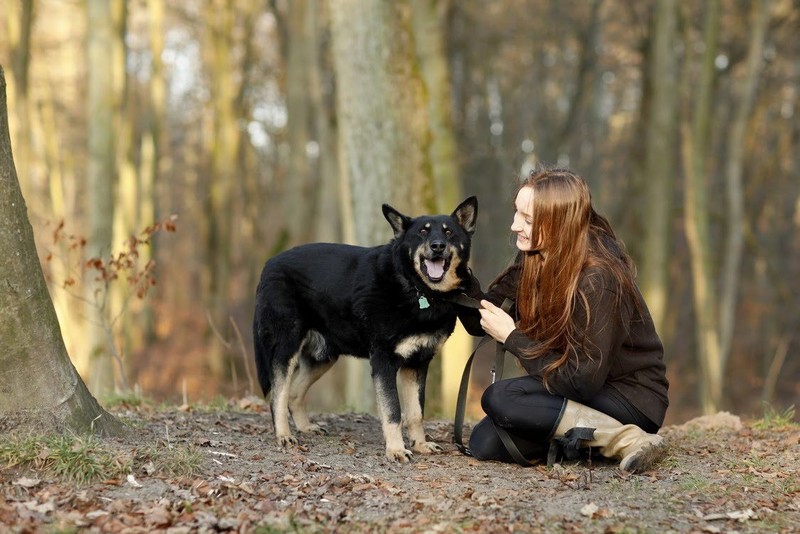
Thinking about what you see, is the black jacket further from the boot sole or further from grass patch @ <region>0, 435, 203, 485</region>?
grass patch @ <region>0, 435, 203, 485</region>

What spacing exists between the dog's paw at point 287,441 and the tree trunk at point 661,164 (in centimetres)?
970

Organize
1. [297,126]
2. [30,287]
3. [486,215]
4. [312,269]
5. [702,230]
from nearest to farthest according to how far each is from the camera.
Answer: [30,287] < [312,269] < [702,230] < [297,126] < [486,215]

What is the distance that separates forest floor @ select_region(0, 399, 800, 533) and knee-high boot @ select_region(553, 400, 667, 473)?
13cm

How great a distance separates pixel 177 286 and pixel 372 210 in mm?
26010

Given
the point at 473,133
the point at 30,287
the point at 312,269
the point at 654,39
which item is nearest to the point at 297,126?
the point at 654,39

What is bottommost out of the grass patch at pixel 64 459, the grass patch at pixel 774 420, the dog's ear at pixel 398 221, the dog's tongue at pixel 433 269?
the grass patch at pixel 774 420

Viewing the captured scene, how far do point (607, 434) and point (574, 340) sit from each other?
660 mm

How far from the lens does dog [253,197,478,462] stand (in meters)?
5.93

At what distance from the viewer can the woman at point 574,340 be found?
209 inches

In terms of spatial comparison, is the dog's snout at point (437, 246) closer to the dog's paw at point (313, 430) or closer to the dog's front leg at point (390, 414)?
the dog's front leg at point (390, 414)

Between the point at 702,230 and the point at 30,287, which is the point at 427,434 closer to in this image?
the point at 30,287

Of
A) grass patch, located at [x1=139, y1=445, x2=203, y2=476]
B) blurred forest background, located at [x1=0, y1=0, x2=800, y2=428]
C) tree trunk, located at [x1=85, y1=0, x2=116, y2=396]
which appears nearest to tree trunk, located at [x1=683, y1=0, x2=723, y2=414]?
blurred forest background, located at [x1=0, y1=0, x2=800, y2=428]

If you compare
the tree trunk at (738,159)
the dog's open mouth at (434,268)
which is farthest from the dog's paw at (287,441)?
the tree trunk at (738,159)

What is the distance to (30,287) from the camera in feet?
16.5
